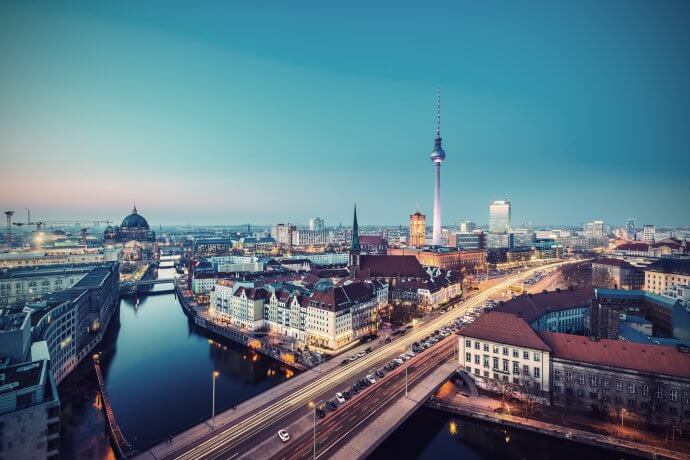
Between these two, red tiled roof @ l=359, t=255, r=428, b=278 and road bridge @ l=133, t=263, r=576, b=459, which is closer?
road bridge @ l=133, t=263, r=576, b=459

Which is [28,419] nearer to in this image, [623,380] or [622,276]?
[623,380]

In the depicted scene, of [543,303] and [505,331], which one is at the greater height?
[543,303]

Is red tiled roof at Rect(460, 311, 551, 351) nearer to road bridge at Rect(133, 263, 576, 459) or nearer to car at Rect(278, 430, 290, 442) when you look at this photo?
road bridge at Rect(133, 263, 576, 459)

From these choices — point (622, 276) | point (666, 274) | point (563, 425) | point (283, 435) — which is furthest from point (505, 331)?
point (622, 276)

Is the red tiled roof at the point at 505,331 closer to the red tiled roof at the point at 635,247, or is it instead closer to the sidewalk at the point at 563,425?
the sidewalk at the point at 563,425

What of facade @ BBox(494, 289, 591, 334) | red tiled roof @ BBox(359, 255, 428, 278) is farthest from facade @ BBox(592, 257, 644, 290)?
red tiled roof @ BBox(359, 255, 428, 278)
